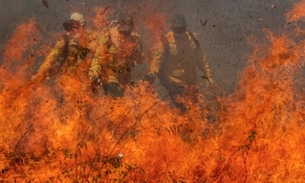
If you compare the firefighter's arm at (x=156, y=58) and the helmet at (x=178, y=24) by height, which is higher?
the helmet at (x=178, y=24)

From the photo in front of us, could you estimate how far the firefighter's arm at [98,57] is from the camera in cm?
793

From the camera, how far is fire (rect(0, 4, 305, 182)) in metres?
7.47

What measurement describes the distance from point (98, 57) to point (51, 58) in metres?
0.73

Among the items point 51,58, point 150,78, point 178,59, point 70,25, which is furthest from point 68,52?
point 178,59

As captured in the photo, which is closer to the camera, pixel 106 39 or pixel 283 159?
pixel 283 159

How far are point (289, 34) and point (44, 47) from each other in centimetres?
381

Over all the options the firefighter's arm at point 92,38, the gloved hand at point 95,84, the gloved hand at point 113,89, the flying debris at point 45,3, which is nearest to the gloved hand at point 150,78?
the gloved hand at point 113,89

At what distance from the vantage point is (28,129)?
778 cm

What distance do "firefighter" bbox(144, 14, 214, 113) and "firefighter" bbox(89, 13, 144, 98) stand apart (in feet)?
1.06

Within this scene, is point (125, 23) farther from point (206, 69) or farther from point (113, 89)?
point (206, 69)

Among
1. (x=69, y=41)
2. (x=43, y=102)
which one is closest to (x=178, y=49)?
(x=69, y=41)

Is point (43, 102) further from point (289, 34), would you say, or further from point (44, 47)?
point (289, 34)

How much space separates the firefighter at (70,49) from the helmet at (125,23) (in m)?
0.50

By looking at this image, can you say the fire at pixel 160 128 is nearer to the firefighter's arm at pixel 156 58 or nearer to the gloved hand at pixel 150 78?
the gloved hand at pixel 150 78
